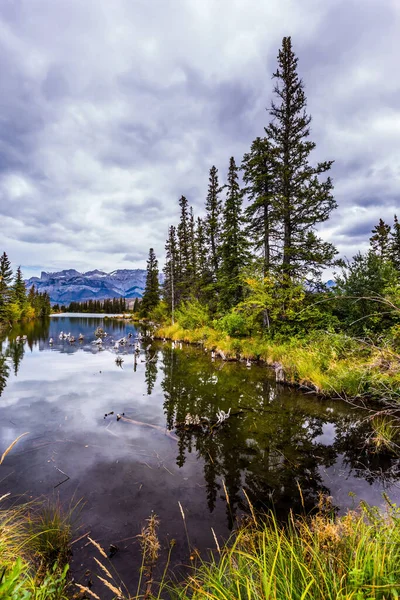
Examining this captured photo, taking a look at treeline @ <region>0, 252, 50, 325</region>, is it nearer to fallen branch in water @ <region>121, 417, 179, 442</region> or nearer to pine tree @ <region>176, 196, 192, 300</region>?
pine tree @ <region>176, 196, 192, 300</region>

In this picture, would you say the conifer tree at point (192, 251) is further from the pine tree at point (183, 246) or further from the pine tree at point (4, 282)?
the pine tree at point (4, 282)

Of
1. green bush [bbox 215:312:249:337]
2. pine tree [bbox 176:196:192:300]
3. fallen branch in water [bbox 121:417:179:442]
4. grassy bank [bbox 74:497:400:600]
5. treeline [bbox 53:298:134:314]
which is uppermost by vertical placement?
pine tree [bbox 176:196:192:300]

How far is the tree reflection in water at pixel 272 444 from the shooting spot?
5.22m

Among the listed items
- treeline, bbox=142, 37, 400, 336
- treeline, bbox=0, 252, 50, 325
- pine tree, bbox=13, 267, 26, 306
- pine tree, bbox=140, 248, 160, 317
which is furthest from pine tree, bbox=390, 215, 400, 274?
pine tree, bbox=13, 267, 26, 306

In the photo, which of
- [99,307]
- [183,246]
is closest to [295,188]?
[183,246]

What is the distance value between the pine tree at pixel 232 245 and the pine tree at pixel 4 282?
3258cm

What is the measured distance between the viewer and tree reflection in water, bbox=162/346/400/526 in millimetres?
5219

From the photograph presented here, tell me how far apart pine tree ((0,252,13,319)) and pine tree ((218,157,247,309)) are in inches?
1283

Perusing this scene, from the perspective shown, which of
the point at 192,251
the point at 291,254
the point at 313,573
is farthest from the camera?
the point at 192,251

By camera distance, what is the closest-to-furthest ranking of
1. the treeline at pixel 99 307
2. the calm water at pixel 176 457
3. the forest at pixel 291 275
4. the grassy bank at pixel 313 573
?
the grassy bank at pixel 313 573, the calm water at pixel 176 457, the forest at pixel 291 275, the treeline at pixel 99 307

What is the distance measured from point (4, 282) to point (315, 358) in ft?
154

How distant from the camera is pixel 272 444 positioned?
6.98 meters

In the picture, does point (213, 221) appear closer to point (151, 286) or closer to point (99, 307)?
point (151, 286)

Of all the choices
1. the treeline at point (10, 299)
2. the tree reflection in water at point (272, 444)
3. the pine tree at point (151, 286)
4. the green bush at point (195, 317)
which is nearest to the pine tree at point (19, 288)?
the treeline at point (10, 299)
